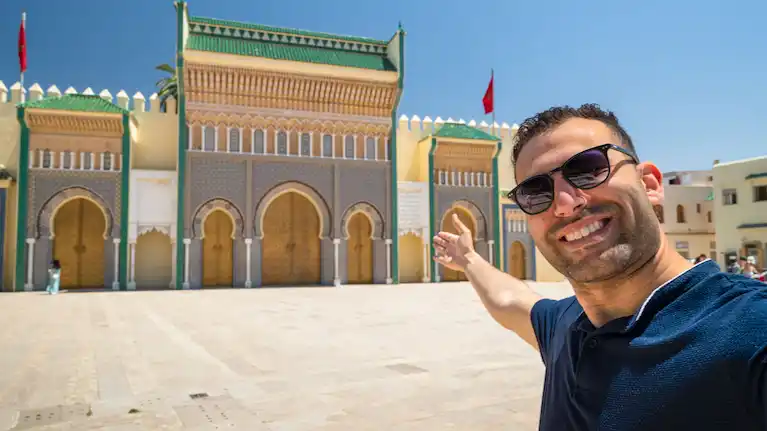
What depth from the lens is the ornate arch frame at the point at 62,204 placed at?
17562mm

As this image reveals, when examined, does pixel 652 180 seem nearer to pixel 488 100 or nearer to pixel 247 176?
pixel 247 176

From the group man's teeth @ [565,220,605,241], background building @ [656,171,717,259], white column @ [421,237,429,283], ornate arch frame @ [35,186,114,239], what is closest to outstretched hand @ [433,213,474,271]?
Result: man's teeth @ [565,220,605,241]

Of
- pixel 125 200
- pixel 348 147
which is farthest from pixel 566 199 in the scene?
pixel 348 147

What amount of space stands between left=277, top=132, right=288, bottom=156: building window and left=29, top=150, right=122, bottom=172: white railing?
18.0 ft

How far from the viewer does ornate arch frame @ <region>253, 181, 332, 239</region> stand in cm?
1973

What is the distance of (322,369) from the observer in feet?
17.9

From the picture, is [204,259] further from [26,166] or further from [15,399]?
→ [15,399]

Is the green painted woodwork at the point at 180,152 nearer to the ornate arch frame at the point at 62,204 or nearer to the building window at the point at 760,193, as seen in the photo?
the ornate arch frame at the point at 62,204

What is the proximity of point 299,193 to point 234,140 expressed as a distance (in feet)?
10.2

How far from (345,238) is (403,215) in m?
2.77

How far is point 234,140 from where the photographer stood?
20.0m

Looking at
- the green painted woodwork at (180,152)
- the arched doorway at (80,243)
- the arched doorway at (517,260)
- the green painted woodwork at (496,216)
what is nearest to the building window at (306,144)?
the green painted woodwork at (180,152)

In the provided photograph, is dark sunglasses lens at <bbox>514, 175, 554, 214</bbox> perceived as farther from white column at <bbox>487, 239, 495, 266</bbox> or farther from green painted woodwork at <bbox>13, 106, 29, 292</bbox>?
white column at <bbox>487, 239, 495, 266</bbox>

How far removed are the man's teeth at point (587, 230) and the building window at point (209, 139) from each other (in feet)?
64.9
